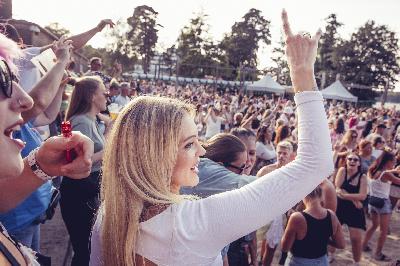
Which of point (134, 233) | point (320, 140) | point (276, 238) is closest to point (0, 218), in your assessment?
point (134, 233)

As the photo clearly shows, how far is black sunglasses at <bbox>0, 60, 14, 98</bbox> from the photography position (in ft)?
4.02

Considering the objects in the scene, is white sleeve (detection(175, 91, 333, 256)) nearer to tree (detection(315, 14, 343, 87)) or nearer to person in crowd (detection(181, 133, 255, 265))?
person in crowd (detection(181, 133, 255, 265))

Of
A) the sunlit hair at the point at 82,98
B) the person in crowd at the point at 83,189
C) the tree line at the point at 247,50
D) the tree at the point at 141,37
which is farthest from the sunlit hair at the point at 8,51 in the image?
the tree at the point at 141,37

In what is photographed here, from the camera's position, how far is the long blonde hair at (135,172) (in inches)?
52.1

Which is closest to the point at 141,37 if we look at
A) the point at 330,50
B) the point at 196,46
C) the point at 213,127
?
the point at 196,46

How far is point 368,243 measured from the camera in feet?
20.1

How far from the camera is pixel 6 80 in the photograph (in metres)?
1.24

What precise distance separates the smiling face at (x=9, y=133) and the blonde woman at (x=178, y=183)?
33cm

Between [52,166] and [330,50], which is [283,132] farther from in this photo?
[330,50]

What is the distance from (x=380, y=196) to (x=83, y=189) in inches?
179

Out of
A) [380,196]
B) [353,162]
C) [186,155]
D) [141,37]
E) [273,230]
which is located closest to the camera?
[186,155]

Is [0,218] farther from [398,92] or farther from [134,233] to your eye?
[398,92]

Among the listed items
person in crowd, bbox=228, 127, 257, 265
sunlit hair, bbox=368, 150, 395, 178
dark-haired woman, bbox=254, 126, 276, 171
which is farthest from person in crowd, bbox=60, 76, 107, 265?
sunlit hair, bbox=368, 150, 395, 178

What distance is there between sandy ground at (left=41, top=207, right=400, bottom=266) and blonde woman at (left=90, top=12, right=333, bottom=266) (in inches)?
125
